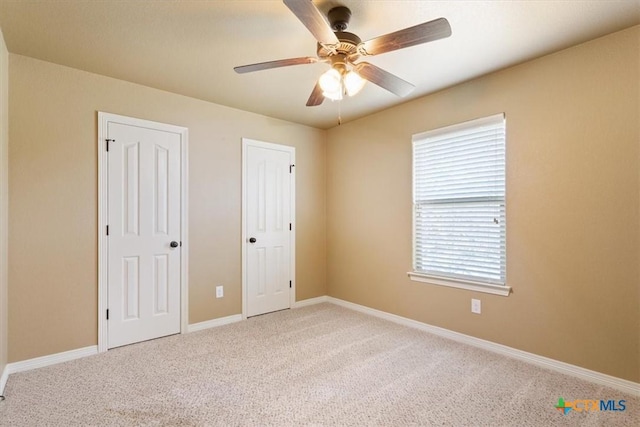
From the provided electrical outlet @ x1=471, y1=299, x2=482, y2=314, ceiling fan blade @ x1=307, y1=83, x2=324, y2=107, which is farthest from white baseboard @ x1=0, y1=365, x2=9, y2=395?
electrical outlet @ x1=471, y1=299, x2=482, y2=314

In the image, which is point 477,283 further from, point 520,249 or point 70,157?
point 70,157

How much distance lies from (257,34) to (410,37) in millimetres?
1103

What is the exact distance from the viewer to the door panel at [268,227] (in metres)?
3.95

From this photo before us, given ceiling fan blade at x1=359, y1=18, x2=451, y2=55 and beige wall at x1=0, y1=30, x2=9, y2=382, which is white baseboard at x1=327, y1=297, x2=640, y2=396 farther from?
beige wall at x1=0, y1=30, x2=9, y2=382

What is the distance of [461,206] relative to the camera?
10.3 ft

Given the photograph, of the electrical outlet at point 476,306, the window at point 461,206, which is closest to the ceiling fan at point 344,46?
the window at point 461,206

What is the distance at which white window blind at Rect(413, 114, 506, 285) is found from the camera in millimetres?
2885

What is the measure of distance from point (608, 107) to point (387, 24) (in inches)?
66.1

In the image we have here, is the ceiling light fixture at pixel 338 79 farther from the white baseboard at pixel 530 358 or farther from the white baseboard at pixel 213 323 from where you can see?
the white baseboard at pixel 213 323

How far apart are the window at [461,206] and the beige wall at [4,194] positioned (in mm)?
3526

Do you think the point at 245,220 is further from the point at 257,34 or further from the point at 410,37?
the point at 410,37

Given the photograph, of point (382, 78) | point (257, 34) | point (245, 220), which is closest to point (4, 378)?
point (245, 220)

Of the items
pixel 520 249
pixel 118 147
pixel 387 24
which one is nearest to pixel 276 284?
pixel 118 147

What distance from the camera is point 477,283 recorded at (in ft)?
→ 9.82
